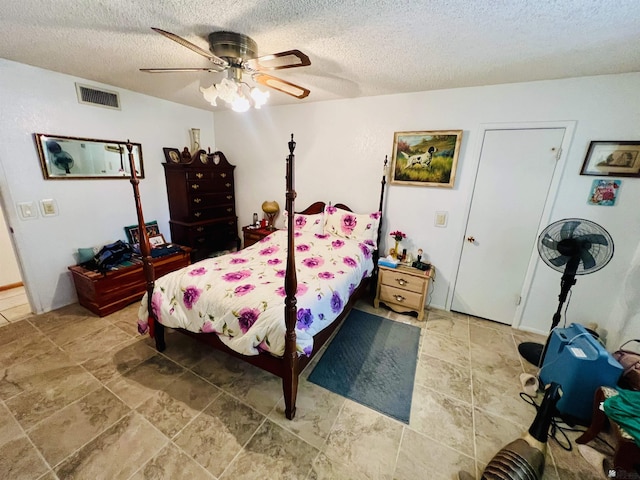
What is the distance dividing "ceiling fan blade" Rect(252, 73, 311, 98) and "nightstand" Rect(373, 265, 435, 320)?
188cm

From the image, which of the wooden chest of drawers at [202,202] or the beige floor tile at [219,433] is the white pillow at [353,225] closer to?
the wooden chest of drawers at [202,202]

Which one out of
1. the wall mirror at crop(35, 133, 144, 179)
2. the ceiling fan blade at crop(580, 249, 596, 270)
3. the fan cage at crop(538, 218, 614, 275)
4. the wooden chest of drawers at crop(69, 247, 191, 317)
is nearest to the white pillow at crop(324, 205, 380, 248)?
the fan cage at crop(538, 218, 614, 275)

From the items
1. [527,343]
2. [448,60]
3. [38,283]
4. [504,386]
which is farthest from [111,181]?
[527,343]

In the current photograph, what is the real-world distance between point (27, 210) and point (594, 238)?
4.77 m

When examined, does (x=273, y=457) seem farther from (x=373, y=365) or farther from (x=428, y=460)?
(x=373, y=365)

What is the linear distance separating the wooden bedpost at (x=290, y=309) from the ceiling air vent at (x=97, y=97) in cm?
277

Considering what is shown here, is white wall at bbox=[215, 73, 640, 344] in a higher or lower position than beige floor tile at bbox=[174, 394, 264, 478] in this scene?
higher

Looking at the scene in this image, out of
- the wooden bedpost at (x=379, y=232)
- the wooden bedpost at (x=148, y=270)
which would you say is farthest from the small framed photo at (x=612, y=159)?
the wooden bedpost at (x=148, y=270)

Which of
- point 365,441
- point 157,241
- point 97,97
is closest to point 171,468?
point 365,441

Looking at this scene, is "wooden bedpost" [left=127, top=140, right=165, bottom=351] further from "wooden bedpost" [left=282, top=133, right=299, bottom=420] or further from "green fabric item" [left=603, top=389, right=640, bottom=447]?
"green fabric item" [left=603, top=389, right=640, bottom=447]

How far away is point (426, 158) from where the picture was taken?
2717mm

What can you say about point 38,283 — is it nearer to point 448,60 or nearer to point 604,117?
point 448,60

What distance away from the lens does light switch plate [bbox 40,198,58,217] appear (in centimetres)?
250

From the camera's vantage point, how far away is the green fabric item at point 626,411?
122cm
